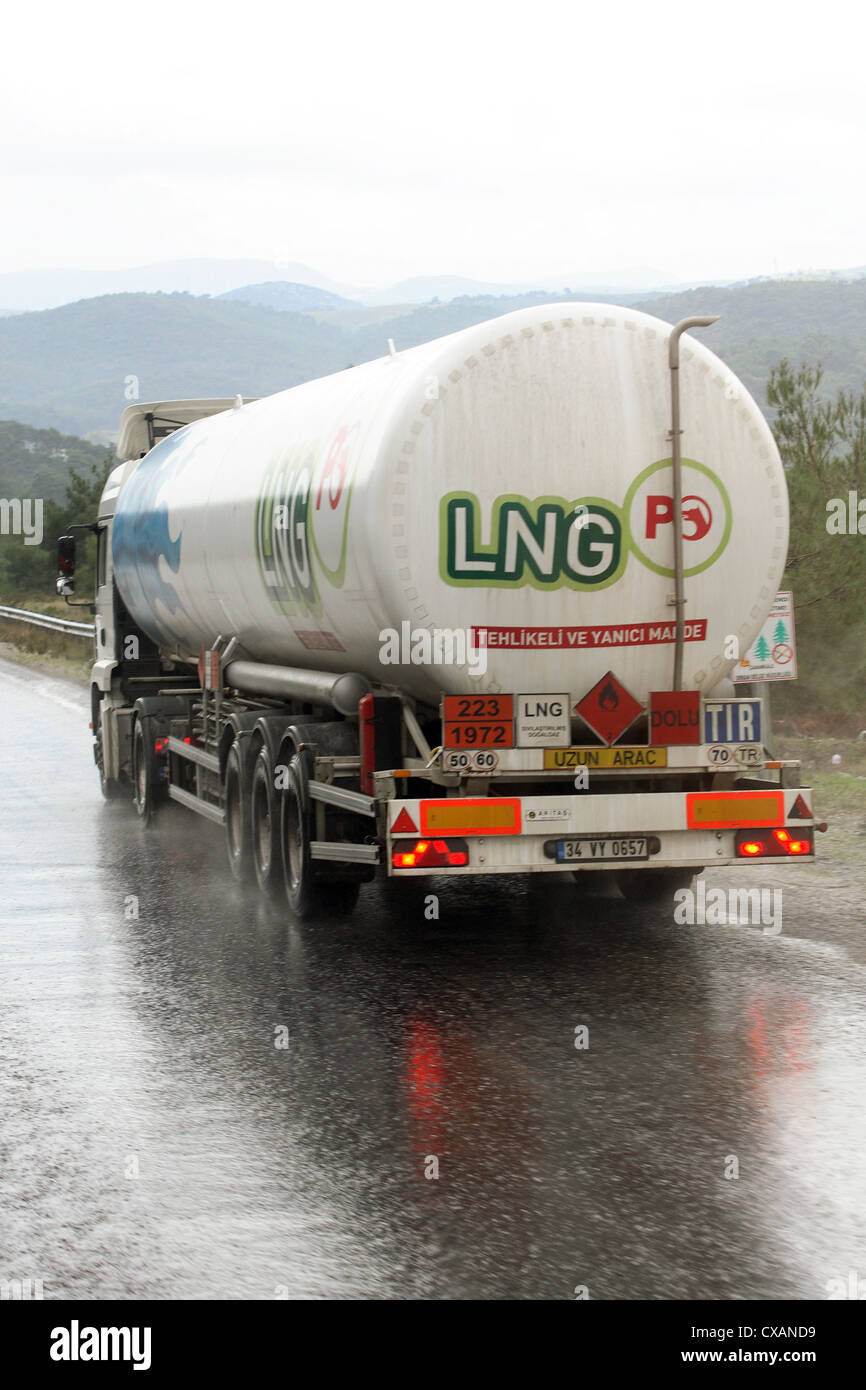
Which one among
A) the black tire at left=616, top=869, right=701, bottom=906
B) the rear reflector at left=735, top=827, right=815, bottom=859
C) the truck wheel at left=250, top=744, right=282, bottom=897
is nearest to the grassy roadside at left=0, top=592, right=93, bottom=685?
the truck wheel at left=250, top=744, right=282, bottom=897

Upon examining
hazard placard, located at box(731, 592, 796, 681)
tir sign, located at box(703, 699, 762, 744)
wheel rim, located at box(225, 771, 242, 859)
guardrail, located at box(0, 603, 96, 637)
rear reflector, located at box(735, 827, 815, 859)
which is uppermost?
hazard placard, located at box(731, 592, 796, 681)

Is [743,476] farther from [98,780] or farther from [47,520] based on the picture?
[47,520]

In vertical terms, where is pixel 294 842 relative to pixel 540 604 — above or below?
below

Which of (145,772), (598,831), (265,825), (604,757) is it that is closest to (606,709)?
(604,757)

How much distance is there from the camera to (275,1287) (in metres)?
4.54

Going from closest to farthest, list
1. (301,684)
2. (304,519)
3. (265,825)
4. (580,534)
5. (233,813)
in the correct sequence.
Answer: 1. (580,534)
2. (304,519)
3. (301,684)
4. (265,825)
5. (233,813)

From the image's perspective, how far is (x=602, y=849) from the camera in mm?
8570

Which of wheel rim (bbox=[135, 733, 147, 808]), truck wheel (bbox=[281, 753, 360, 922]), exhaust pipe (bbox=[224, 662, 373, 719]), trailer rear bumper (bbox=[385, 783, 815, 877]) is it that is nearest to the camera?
trailer rear bumper (bbox=[385, 783, 815, 877])

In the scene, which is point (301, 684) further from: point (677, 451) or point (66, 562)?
point (66, 562)

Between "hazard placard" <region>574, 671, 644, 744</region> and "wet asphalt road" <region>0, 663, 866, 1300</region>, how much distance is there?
3.93ft

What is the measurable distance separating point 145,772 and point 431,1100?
8.92 m

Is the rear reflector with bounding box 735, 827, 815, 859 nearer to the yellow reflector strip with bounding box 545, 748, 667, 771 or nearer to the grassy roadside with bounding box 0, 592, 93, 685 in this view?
the yellow reflector strip with bounding box 545, 748, 667, 771

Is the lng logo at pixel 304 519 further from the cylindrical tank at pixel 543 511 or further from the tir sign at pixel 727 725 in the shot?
the tir sign at pixel 727 725

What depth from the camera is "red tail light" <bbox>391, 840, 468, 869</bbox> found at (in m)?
8.33
